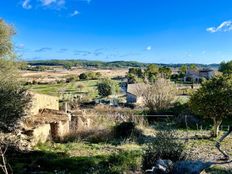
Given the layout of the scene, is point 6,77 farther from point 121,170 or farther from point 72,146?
point 121,170

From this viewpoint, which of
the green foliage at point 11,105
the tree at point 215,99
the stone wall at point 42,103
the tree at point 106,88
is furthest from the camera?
the tree at point 106,88

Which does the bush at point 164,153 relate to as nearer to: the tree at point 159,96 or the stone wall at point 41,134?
the stone wall at point 41,134

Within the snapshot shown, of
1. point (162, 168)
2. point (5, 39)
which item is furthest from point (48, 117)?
point (162, 168)

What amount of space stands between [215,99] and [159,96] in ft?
38.2

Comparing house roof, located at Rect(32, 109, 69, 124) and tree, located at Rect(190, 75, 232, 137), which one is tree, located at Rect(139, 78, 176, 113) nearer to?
tree, located at Rect(190, 75, 232, 137)

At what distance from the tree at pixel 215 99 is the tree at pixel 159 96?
1029cm

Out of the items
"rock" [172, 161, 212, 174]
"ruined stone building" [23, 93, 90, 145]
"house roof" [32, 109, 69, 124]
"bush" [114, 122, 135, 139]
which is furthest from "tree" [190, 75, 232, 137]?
"rock" [172, 161, 212, 174]

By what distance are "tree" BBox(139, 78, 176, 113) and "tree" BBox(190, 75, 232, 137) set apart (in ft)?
33.7

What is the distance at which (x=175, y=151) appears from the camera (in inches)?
345

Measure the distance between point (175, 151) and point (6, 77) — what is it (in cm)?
1184

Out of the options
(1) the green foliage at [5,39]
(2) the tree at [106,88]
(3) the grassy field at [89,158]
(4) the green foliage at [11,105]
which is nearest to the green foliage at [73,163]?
(3) the grassy field at [89,158]

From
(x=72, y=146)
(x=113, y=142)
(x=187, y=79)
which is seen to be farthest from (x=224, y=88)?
(x=187, y=79)

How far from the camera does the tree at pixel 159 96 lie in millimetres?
29500

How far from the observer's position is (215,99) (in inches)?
714
